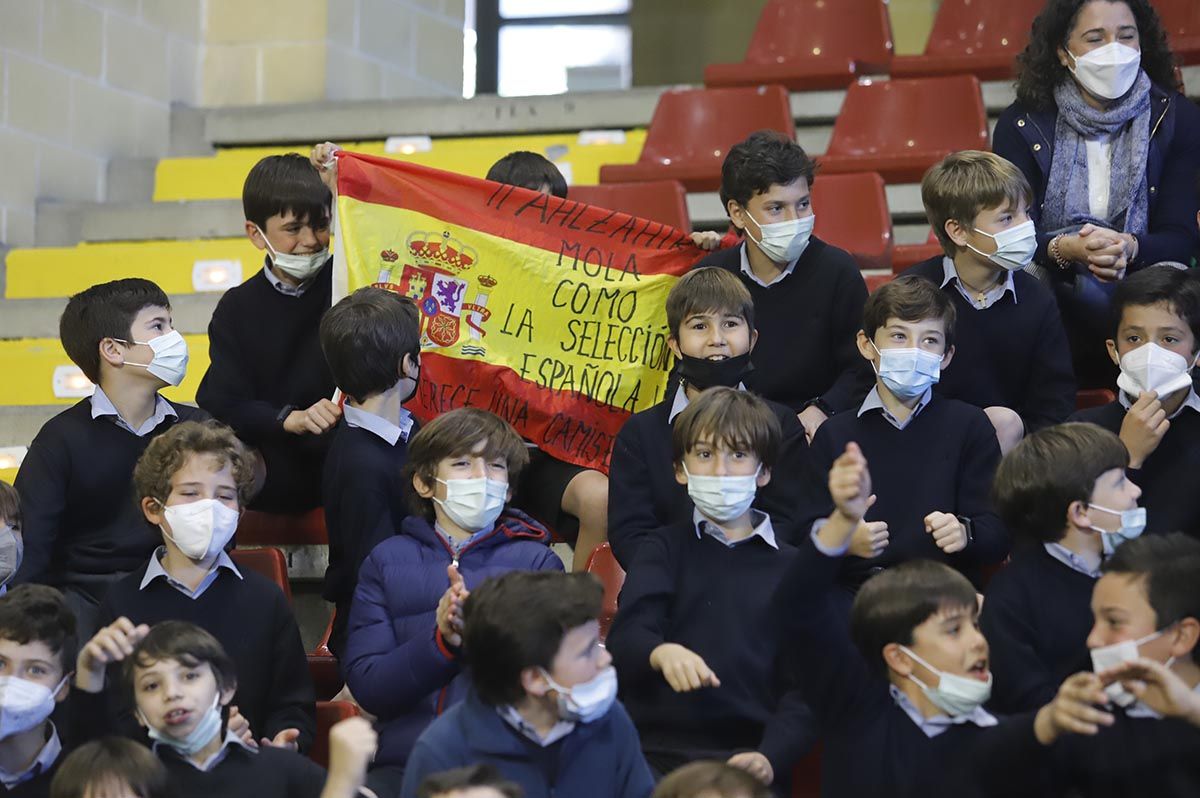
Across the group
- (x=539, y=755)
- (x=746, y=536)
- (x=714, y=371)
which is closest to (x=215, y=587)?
(x=539, y=755)

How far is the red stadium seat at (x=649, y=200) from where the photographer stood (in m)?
6.27

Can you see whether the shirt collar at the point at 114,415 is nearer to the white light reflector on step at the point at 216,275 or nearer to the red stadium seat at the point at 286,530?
the red stadium seat at the point at 286,530

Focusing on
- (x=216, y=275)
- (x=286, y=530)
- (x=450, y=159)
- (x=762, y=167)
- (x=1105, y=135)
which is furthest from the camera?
(x=450, y=159)

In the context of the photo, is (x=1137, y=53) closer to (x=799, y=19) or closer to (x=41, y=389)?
(x=799, y=19)

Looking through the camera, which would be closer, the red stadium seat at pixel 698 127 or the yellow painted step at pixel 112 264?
the red stadium seat at pixel 698 127

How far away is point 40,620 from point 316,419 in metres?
1.21

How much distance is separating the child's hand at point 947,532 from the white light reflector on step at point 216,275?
3.62 m

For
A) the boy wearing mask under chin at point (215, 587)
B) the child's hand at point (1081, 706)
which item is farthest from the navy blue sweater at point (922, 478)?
the boy wearing mask under chin at point (215, 587)

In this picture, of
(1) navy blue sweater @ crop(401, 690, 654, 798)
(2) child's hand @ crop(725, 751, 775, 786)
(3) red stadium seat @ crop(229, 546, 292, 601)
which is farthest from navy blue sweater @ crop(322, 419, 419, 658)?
(2) child's hand @ crop(725, 751, 775, 786)

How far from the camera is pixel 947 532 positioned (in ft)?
13.5

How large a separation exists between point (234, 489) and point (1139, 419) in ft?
7.05

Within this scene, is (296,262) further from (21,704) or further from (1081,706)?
(1081,706)

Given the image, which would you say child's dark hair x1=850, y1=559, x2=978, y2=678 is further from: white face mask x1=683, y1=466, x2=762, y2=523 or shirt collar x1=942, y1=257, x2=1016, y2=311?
shirt collar x1=942, y1=257, x2=1016, y2=311

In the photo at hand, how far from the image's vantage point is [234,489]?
4.26m
